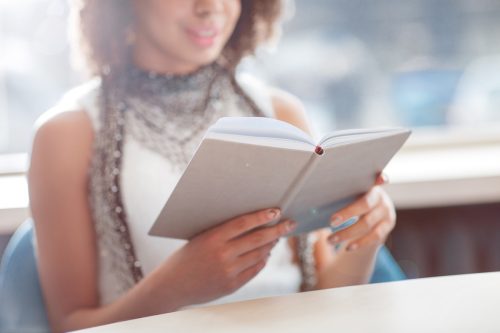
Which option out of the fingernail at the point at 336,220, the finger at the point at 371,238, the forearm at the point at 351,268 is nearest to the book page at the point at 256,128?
the fingernail at the point at 336,220

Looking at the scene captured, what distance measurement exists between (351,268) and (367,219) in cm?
20

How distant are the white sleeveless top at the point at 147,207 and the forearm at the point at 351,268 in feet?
0.29

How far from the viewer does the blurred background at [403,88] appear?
7.19ft

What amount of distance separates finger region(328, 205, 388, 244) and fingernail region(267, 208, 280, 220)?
0.21 metres

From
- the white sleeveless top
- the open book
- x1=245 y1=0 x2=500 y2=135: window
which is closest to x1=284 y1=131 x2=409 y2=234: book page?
the open book

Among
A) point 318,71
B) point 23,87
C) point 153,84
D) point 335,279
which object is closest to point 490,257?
point 318,71

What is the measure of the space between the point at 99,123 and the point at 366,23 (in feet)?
3.85

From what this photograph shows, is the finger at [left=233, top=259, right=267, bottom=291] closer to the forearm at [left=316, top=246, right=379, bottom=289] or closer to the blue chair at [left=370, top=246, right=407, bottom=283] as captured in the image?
the forearm at [left=316, top=246, right=379, bottom=289]

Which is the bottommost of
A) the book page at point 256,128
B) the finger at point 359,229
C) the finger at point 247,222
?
the finger at point 359,229

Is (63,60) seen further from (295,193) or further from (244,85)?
(295,193)

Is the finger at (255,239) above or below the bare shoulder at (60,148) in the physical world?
below

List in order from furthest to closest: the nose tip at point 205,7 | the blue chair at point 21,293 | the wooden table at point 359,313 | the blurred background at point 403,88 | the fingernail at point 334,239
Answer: the blurred background at point 403,88, the nose tip at point 205,7, the blue chair at point 21,293, the fingernail at point 334,239, the wooden table at point 359,313

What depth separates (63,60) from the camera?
223cm

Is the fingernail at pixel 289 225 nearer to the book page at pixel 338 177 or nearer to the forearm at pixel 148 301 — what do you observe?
the book page at pixel 338 177
